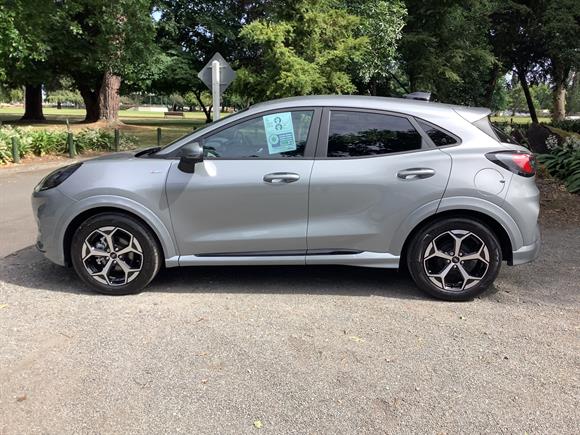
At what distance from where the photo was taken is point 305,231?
4.66 m

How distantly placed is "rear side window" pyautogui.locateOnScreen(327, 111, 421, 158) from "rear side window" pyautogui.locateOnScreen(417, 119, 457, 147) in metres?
0.09

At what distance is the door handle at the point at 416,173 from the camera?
4.57 m

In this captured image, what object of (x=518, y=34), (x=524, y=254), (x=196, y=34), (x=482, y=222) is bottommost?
(x=524, y=254)

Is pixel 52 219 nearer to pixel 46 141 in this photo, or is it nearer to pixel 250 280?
pixel 250 280

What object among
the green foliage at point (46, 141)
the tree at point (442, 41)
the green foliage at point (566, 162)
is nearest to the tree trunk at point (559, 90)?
the tree at point (442, 41)

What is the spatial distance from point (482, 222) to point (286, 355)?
82.1 inches

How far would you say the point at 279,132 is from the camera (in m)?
4.70

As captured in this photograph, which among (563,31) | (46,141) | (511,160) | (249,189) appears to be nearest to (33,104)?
(46,141)

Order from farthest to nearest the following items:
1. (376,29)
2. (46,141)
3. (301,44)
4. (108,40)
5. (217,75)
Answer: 1. (108,40)
2. (376,29)
3. (301,44)
4. (46,141)
5. (217,75)

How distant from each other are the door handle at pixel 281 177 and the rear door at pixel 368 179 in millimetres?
157

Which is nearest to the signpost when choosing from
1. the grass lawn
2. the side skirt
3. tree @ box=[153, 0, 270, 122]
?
the side skirt

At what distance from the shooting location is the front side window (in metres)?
4.69

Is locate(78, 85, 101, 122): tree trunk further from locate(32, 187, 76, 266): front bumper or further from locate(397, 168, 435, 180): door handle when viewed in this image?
locate(397, 168, 435, 180): door handle

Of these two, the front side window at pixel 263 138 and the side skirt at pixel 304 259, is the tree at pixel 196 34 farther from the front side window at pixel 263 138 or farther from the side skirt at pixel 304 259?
the side skirt at pixel 304 259
